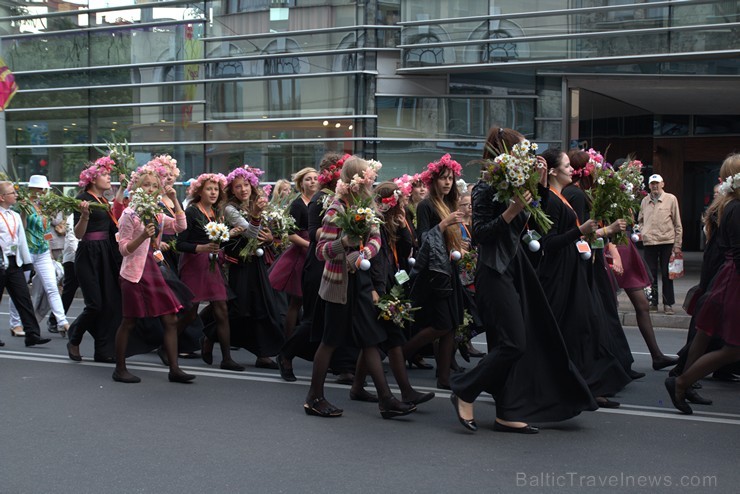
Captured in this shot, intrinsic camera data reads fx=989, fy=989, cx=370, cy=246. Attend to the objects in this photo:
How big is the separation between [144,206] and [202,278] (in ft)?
4.44

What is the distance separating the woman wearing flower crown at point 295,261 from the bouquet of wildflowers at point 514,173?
3.40 m

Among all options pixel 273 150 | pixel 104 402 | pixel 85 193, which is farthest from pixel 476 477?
pixel 273 150

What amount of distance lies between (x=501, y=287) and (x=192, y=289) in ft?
12.5

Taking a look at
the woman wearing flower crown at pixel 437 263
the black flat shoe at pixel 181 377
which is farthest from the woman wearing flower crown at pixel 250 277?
the woman wearing flower crown at pixel 437 263

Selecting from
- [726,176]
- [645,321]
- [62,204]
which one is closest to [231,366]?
[62,204]

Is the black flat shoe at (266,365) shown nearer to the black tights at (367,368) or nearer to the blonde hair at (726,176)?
the black tights at (367,368)

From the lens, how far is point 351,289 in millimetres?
7117

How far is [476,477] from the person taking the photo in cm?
559

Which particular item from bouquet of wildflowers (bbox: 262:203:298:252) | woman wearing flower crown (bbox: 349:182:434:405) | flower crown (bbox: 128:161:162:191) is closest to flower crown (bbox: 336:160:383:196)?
woman wearing flower crown (bbox: 349:182:434:405)

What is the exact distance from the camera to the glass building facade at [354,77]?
18281 millimetres

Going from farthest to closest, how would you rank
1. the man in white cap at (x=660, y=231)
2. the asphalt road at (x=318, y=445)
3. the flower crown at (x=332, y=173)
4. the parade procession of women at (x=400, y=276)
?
the man in white cap at (x=660, y=231) < the flower crown at (x=332, y=173) < the parade procession of women at (x=400, y=276) < the asphalt road at (x=318, y=445)

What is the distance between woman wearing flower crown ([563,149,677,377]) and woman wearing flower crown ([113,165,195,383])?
3441 mm

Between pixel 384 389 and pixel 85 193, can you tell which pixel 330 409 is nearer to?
pixel 384 389

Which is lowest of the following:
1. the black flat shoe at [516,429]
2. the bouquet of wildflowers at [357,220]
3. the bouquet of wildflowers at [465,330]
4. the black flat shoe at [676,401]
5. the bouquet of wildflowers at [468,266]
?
the black flat shoe at [516,429]
